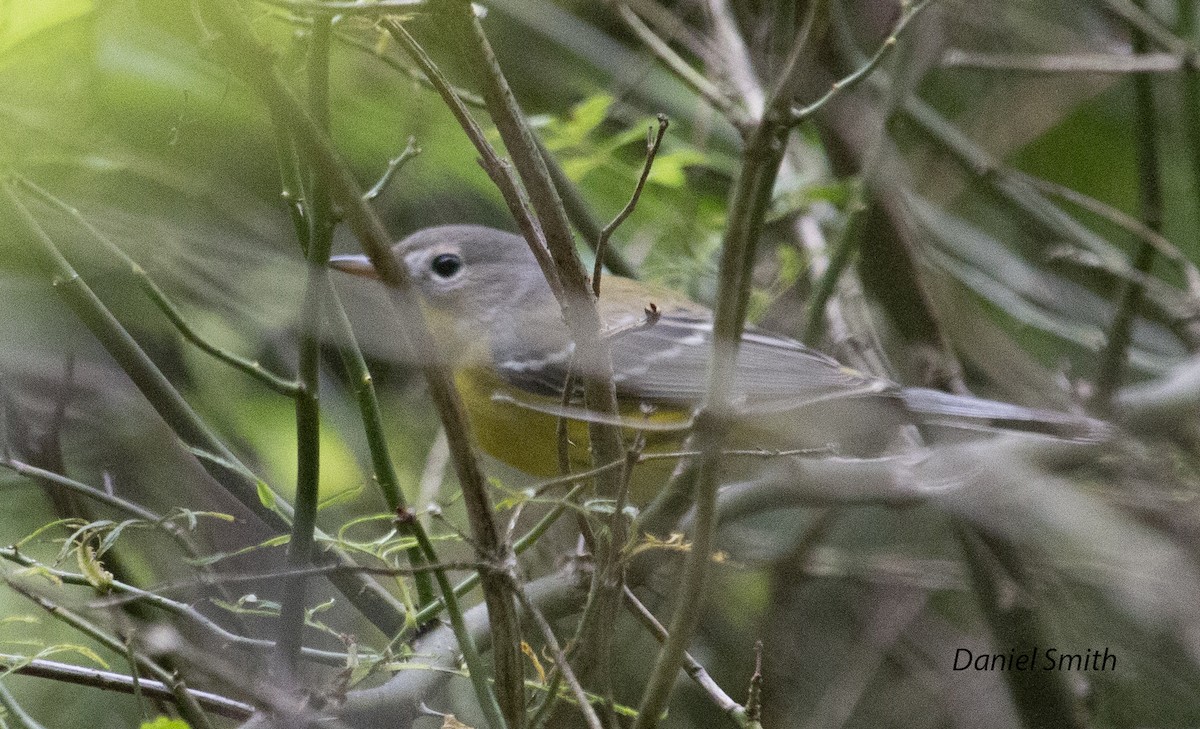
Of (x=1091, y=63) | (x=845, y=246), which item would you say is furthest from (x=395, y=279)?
(x=1091, y=63)

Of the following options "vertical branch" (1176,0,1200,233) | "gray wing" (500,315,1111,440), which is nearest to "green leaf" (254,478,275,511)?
"gray wing" (500,315,1111,440)

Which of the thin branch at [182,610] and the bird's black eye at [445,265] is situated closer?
the thin branch at [182,610]

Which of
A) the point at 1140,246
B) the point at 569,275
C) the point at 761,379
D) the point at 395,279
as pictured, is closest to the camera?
the point at 395,279

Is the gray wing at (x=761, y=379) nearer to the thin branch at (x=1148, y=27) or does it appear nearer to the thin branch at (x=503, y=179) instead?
the thin branch at (x=1148, y=27)

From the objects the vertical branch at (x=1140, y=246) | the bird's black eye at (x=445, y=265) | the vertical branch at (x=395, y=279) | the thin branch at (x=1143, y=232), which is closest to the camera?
the vertical branch at (x=395, y=279)

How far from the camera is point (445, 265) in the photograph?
316 centimetres

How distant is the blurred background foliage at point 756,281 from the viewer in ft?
5.66

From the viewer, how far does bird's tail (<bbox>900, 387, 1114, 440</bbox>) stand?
262 centimetres

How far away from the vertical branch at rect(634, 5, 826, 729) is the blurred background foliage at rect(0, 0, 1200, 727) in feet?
1.77

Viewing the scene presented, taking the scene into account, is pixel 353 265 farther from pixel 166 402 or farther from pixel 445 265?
pixel 166 402

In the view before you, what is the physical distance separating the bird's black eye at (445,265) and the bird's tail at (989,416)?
1307 mm

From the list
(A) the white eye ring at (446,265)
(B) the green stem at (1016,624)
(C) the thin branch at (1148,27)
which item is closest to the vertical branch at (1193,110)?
(C) the thin branch at (1148,27)

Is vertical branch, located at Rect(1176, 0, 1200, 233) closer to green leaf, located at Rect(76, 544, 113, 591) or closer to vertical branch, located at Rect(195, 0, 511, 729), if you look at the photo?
vertical branch, located at Rect(195, 0, 511, 729)

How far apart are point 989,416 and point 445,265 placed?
1.56m
